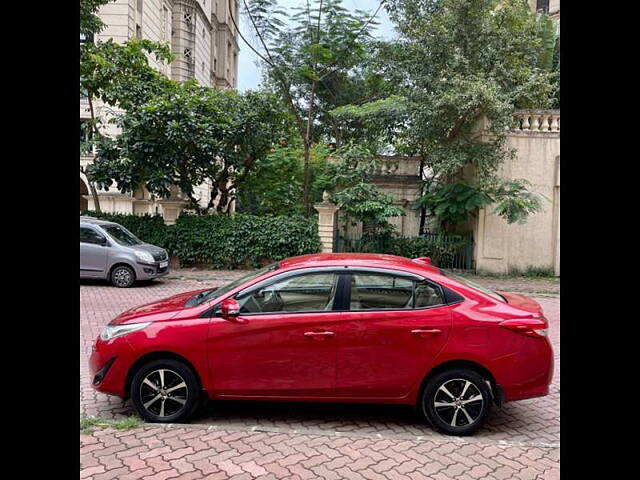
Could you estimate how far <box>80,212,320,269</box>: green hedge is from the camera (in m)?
16.4

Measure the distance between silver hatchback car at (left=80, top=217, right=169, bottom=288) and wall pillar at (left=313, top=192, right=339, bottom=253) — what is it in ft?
17.8

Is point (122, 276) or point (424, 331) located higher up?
point (424, 331)

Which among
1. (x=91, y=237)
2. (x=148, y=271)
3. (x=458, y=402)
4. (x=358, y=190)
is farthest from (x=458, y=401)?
(x=358, y=190)

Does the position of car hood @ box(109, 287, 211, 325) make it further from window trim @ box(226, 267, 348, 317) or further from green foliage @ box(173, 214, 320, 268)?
green foliage @ box(173, 214, 320, 268)

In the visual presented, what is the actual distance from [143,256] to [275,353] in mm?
9532

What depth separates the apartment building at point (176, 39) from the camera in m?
21.7

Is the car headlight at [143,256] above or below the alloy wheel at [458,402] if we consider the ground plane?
above

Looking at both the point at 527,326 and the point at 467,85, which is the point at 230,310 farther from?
the point at 467,85

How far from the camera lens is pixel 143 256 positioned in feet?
42.7

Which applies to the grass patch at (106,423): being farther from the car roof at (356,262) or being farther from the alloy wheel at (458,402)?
the alloy wheel at (458,402)

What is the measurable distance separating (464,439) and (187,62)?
32.0m

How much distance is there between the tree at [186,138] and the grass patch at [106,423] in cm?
1142

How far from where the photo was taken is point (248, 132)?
53.9 feet

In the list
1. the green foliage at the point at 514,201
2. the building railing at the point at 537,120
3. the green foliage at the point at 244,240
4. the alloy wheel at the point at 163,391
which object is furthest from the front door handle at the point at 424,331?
the building railing at the point at 537,120
